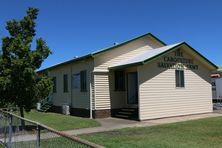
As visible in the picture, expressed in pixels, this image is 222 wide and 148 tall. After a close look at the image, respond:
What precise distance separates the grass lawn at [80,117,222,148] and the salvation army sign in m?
5.72

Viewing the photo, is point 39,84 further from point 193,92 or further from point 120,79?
point 193,92

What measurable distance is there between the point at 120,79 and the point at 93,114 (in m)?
2.85

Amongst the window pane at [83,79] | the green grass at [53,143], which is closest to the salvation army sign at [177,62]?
the window pane at [83,79]

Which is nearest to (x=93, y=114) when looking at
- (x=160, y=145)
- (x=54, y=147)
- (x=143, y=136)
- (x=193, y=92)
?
(x=193, y=92)

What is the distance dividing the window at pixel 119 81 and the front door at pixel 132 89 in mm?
333

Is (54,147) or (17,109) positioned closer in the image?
(54,147)

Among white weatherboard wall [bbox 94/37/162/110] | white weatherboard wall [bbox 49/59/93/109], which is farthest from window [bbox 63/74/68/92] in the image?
white weatherboard wall [bbox 94/37/162/110]

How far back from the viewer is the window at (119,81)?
70.0 feet

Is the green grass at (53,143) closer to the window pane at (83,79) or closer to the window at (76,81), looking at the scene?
the window pane at (83,79)

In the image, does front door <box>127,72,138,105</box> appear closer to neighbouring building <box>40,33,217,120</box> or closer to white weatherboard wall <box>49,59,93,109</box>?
neighbouring building <box>40,33,217,120</box>

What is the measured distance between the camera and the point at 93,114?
20422 millimetres

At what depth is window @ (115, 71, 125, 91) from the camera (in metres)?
21.3

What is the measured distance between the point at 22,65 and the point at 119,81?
7.86 meters

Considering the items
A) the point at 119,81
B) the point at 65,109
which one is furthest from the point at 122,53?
the point at 65,109
